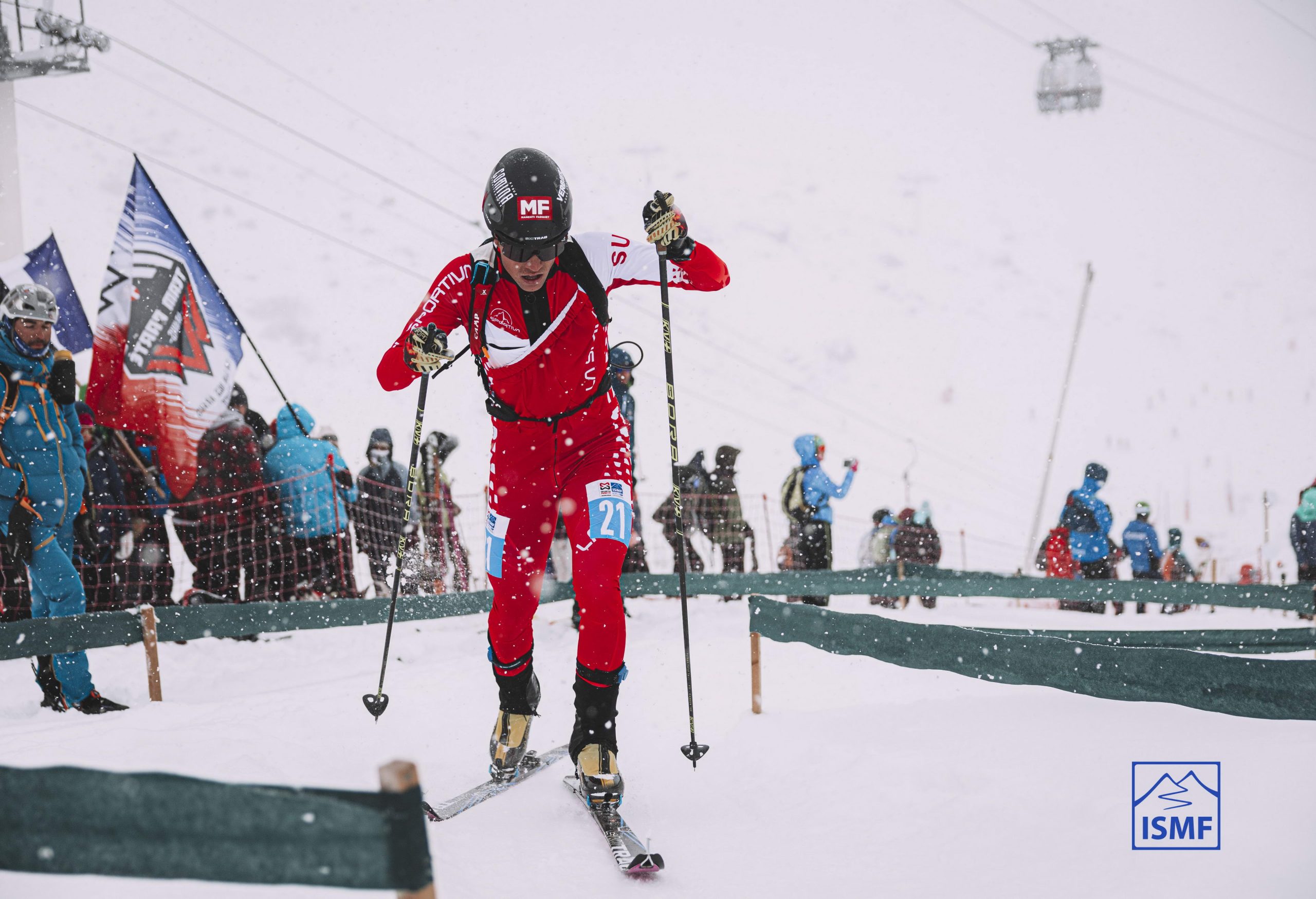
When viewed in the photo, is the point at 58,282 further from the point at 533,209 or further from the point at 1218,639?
the point at 1218,639

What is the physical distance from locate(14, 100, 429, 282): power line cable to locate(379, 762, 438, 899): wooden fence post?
31.2m

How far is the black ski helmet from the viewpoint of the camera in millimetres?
3279

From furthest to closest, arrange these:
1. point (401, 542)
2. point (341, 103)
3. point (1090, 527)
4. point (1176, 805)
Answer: point (341, 103) → point (1090, 527) → point (401, 542) → point (1176, 805)

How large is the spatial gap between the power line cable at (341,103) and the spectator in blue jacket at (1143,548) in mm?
29792

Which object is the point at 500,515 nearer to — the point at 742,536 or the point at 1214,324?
the point at 742,536

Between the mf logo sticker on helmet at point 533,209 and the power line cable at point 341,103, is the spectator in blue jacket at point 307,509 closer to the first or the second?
the mf logo sticker on helmet at point 533,209

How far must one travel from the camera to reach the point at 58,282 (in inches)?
324

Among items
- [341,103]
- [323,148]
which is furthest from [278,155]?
[341,103]

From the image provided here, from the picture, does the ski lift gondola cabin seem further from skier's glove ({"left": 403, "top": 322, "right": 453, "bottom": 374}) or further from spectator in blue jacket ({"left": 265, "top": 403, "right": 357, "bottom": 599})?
Result: skier's glove ({"left": 403, "top": 322, "right": 453, "bottom": 374})

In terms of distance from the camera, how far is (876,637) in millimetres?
4188

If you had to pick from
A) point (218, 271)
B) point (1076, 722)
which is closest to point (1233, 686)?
point (1076, 722)

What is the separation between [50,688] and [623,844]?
13.0 ft

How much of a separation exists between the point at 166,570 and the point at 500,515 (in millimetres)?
4988

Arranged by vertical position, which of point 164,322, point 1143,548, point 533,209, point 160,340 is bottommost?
point 1143,548
